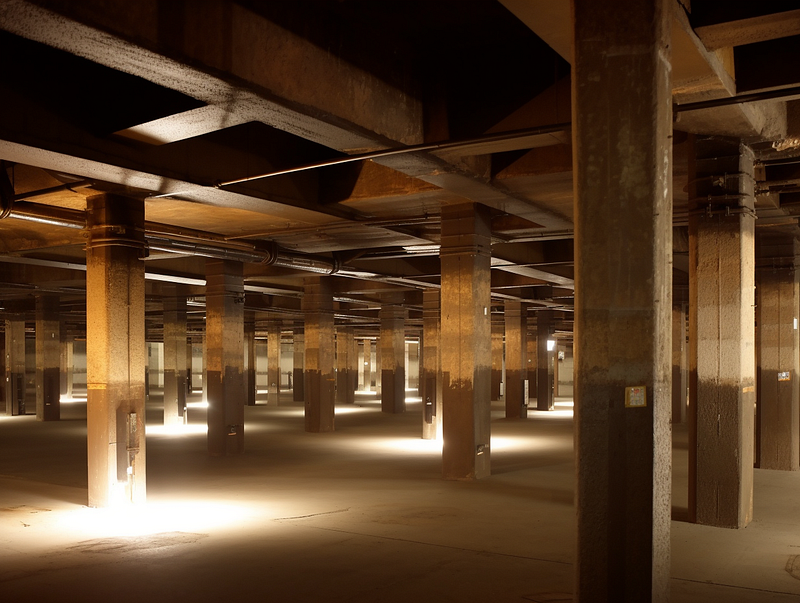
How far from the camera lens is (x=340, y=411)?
109 feet

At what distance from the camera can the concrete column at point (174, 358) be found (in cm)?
2705

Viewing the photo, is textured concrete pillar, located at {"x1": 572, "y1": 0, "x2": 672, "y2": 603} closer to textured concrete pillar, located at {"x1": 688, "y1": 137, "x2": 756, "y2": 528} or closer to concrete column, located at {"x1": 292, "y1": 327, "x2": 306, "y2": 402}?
textured concrete pillar, located at {"x1": 688, "y1": 137, "x2": 756, "y2": 528}

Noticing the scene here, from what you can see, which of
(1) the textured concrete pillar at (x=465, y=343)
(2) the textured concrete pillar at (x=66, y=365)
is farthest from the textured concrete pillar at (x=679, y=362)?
(2) the textured concrete pillar at (x=66, y=365)

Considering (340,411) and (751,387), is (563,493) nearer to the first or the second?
(751,387)

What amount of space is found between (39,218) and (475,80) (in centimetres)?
729

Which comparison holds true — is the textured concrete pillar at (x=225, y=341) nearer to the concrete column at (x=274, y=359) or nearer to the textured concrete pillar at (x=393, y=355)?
the textured concrete pillar at (x=393, y=355)

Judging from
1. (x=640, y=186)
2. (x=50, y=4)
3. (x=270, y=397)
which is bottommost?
(x=270, y=397)

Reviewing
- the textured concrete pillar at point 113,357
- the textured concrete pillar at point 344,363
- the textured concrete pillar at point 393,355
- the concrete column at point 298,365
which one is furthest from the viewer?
the textured concrete pillar at point 344,363

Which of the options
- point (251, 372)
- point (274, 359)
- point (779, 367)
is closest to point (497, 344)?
point (251, 372)

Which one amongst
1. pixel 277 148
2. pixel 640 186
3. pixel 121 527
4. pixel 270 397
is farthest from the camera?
pixel 270 397

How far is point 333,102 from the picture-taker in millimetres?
8367

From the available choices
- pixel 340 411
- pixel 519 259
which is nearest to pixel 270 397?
pixel 340 411

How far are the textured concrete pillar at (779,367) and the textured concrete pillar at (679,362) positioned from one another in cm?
1025

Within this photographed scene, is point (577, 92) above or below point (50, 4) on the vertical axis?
below
